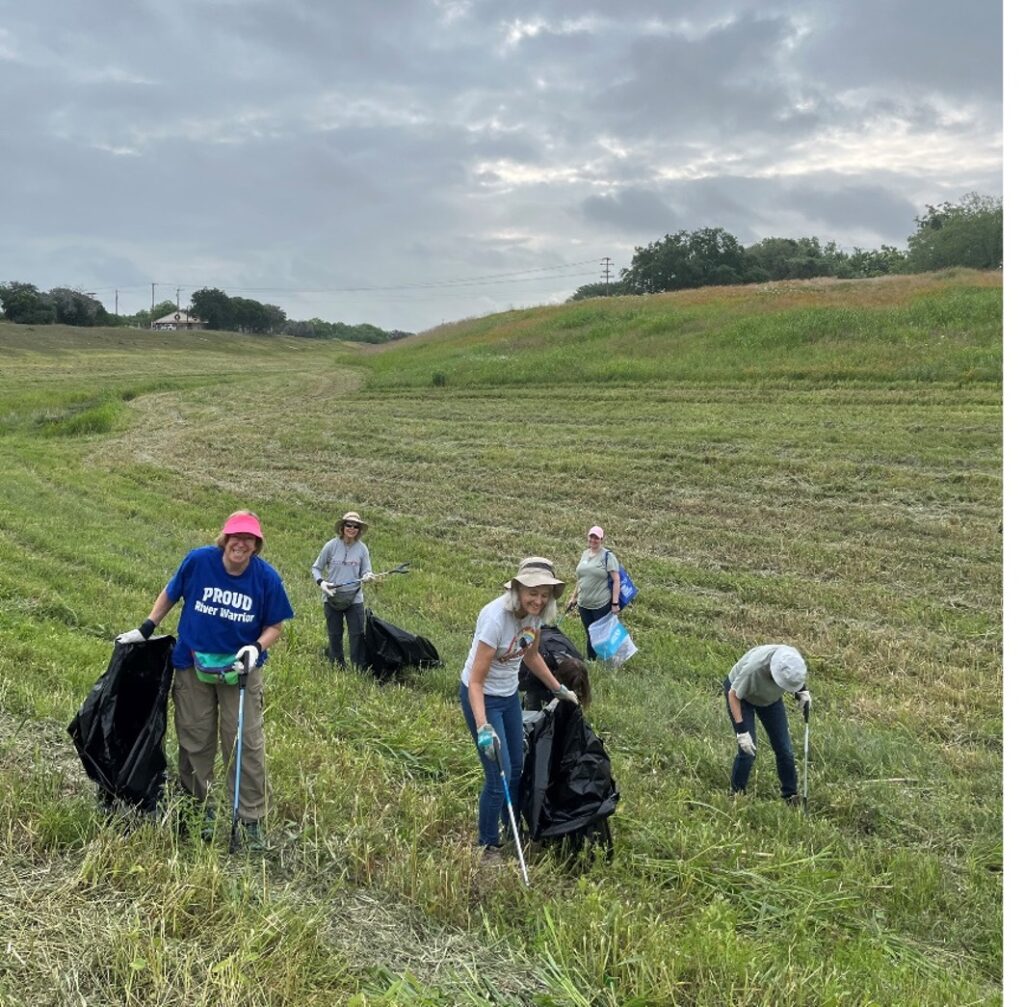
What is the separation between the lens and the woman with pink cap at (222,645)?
15.1ft

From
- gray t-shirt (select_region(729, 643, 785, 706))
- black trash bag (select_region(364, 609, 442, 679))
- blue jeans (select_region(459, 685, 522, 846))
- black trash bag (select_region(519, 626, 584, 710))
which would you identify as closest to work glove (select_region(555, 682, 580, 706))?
blue jeans (select_region(459, 685, 522, 846))

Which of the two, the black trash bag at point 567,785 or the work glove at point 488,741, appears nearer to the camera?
the work glove at point 488,741

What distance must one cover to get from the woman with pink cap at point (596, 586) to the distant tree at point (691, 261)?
57.8 metres

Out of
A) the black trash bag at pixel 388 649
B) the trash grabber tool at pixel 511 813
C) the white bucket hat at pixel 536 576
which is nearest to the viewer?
the trash grabber tool at pixel 511 813

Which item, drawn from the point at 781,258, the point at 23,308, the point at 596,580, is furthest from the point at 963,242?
the point at 23,308

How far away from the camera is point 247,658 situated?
4.61 meters

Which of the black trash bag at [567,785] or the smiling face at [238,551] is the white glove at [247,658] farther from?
the black trash bag at [567,785]

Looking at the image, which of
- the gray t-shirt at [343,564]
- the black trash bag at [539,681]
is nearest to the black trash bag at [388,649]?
the gray t-shirt at [343,564]

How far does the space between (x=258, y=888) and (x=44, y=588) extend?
720cm

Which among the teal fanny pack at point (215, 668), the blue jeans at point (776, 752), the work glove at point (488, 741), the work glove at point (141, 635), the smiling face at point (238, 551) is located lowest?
the blue jeans at point (776, 752)

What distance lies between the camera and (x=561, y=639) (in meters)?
7.25

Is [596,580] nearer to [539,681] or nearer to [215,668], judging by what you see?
[539,681]

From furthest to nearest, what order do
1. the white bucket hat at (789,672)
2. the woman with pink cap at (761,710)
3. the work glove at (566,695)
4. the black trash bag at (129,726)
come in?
the woman with pink cap at (761,710) < the white bucket hat at (789,672) < the work glove at (566,695) < the black trash bag at (129,726)
